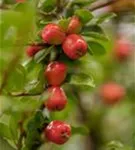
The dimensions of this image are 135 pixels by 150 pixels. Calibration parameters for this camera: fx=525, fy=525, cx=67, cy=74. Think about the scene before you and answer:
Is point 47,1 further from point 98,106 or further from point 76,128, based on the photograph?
point 98,106

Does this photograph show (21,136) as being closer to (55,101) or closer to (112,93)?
(55,101)

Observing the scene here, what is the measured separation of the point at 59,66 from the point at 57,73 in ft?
0.08

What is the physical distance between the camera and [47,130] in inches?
29.6

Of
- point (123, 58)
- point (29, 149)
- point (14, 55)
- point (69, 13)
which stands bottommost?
point (123, 58)

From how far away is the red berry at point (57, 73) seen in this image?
732 mm

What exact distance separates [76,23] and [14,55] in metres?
0.23

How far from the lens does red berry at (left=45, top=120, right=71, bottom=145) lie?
726 millimetres

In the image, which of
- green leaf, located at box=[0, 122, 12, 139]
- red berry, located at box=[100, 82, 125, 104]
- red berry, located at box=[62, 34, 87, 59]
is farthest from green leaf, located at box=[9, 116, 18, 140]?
red berry, located at box=[100, 82, 125, 104]

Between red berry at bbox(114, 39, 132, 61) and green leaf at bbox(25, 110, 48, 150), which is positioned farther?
red berry at bbox(114, 39, 132, 61)

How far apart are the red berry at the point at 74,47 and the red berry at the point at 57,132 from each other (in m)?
0.10

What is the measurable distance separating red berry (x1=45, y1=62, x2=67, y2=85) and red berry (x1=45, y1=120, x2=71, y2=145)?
0.06 meters

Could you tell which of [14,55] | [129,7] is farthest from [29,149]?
[129,7]

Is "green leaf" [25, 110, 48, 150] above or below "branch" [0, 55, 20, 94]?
below

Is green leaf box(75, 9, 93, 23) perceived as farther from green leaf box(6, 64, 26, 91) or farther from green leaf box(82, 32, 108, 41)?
green leaf box(6, 64, 26, 91)
